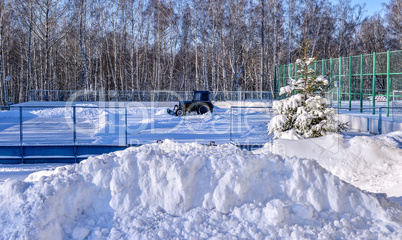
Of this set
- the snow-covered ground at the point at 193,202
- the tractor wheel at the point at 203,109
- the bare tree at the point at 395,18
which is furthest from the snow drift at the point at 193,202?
the bare tree at the point at 395,18

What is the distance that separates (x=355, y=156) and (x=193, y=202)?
5622 millimetres

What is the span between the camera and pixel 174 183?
194 inches

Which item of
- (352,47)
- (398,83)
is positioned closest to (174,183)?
(398,83)

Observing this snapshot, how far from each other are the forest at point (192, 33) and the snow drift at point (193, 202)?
2893 cm

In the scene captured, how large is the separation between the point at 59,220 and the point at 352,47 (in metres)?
46.6

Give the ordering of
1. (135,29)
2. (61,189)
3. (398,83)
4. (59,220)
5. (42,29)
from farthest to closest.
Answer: (135,29) → (42,29) → (398,83) → (61,189) → (59,220)

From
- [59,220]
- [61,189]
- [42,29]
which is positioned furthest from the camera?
[42,29]

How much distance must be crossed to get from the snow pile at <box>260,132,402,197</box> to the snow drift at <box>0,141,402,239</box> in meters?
3.11

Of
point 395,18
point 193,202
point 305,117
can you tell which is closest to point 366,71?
point 305,117

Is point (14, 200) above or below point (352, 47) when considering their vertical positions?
below

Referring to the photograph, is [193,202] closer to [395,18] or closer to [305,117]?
[305,117]

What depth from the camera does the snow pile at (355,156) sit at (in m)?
8.20

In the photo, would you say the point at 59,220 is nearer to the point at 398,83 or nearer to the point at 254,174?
the point at 254,174

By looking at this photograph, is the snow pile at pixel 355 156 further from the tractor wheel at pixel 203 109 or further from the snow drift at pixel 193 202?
the tractor wheel at pixel 203 109
